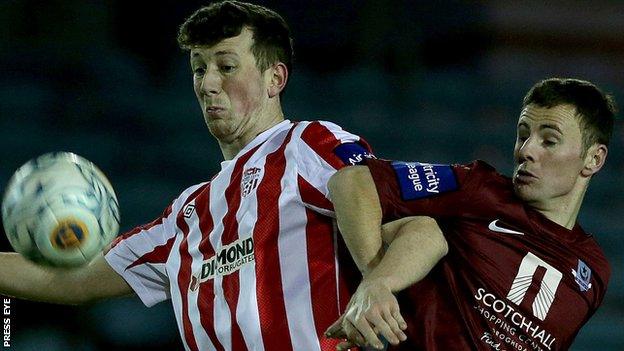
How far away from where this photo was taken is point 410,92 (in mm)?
7078

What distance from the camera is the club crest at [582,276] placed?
285 centimetres

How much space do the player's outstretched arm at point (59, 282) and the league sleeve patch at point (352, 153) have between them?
3.42 ft

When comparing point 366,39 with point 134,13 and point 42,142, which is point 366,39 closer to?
point 134,13

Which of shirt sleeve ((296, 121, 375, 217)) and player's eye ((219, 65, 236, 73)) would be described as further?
player's eye ((219, 65, 236, 73))

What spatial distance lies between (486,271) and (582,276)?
0.98 feet

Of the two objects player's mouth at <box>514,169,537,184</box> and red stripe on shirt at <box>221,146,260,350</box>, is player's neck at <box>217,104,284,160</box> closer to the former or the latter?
red stripe on shirt at <box>221,146,260,350</box>

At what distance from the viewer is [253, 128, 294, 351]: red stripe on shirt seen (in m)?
2.87

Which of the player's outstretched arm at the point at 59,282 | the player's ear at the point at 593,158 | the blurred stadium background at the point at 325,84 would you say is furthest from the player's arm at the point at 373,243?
the blurred stadium background at the point at 325,84

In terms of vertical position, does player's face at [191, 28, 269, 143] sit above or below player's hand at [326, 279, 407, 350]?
above

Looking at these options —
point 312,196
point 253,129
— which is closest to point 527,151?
point 312,196

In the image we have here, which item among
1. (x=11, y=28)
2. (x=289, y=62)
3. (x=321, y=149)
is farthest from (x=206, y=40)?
(x=11, y=28)

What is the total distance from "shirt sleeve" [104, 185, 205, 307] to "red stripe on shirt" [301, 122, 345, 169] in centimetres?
55

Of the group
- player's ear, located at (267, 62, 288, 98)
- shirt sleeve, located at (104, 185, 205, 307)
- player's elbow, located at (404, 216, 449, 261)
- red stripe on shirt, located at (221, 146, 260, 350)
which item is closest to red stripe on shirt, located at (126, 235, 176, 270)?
shirt sleeve, located at (104, 185, 205, 307)

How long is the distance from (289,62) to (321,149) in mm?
524
